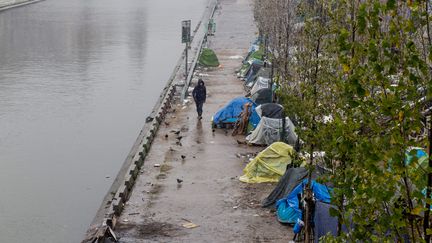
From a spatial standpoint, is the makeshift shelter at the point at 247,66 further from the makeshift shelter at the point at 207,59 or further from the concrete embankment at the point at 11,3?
the concrete embankment at the point at 11,3

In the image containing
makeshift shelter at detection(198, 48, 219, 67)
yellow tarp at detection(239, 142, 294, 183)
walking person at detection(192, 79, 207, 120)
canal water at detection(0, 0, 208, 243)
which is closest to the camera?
yellow tarp at detection(239, 142, 294, 183)

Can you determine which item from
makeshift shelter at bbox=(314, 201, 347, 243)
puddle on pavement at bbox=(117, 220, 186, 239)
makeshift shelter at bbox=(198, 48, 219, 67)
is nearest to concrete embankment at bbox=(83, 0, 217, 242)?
puddle on pavement at bbox=(117, 220, 186, 239)

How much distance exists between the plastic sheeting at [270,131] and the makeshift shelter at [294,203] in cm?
633

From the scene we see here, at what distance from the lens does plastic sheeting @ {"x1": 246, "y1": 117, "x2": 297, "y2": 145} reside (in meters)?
23.5

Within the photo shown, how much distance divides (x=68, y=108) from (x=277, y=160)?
16814mm

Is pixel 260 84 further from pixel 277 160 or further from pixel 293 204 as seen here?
pixel 293 204

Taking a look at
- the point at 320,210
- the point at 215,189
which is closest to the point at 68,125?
the point at 215,189

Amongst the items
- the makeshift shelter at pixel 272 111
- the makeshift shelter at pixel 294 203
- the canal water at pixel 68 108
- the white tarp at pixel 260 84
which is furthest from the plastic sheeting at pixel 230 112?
the makeshift shelter at pixel 294 203

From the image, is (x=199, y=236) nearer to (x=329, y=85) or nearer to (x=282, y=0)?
(x=329, y=85)

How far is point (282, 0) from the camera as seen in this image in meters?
31.2

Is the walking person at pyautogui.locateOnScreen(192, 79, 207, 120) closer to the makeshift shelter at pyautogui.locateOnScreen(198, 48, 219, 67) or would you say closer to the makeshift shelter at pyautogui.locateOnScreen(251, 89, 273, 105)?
the makeshift shelter at pyautogui.locateOnScreen(251, 89, 273, 105)

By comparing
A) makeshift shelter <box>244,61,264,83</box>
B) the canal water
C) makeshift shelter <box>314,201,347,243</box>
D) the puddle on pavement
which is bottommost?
the canal water

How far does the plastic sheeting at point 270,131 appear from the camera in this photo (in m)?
23.5

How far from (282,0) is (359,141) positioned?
83.1ft
